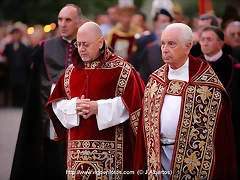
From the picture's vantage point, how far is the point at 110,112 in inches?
296

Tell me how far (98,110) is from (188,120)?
41.9 inches

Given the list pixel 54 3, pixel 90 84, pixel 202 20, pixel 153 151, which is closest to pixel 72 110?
pixel 90 84

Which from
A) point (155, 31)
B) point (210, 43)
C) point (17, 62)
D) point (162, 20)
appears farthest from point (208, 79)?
point (17, 62)

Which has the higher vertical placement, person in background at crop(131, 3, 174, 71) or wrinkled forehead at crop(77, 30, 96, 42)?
person in background at crop(131, 3, 174, 71)

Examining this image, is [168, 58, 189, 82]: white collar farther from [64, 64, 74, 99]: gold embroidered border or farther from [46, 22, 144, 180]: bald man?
A: [64, 64, 74, 99]: gold embroidered border

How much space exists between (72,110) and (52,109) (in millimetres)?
504

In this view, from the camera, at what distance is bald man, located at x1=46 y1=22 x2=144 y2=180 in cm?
753

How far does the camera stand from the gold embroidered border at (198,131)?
22.1 feet

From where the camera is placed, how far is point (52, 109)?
800 centimetres

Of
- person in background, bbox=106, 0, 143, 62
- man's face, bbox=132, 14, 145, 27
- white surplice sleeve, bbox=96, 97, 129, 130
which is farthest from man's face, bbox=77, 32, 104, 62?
man's face, bbox=132, 14, 145, 27

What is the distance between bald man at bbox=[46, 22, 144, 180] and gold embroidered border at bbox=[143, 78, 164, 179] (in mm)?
590

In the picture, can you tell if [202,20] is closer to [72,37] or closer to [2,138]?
[72,37]

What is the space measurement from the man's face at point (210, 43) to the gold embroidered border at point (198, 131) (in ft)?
6.22

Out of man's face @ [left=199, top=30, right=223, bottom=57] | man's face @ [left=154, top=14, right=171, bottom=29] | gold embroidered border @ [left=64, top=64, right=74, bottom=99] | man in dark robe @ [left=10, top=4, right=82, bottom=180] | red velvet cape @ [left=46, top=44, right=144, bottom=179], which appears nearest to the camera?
red velvet cape @ [left=46, top=44, right=144, bottom=179]
